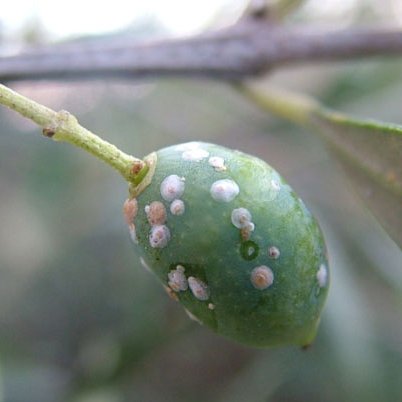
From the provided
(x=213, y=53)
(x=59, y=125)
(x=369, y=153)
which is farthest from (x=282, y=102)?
(x=59, y=125)

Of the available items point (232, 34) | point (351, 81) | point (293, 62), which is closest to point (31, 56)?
point (232, 34)

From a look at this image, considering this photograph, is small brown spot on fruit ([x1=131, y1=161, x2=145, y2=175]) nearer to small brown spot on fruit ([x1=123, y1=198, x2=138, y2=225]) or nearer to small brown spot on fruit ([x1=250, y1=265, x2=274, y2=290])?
small brown spot on fruit ([x1=123, y1=198, x2=138, y2=225])

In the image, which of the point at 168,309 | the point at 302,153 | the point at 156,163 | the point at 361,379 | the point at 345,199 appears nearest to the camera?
the point at 156,163

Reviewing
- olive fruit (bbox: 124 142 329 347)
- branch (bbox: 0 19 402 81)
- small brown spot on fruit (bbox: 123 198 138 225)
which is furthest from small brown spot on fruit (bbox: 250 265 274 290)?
branch (bbox: 0 19 402 81)

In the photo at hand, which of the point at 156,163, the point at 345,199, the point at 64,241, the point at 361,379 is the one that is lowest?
the point at 361,379

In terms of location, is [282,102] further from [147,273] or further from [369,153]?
[147,273]

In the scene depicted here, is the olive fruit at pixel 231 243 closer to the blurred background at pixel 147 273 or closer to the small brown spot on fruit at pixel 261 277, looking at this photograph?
the small brown spot on fruit at pixel 261 277

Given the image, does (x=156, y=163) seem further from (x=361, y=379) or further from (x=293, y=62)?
(x=361, y=379)

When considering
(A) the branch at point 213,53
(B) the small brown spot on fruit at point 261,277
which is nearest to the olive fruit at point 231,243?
(B) the small brown spot on fruit at point 261,277
